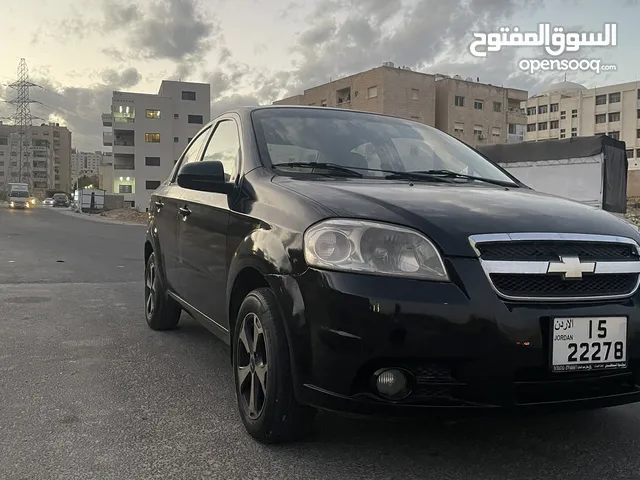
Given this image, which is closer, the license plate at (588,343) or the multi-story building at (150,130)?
the license plate at (588,343)

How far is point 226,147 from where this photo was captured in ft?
12.5

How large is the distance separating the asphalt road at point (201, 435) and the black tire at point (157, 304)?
0.44m

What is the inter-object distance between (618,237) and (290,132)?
184 cm

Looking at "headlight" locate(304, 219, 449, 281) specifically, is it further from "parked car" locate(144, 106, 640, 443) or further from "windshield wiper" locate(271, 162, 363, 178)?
"windshield wiper" locate(271, 162, 363, 178)

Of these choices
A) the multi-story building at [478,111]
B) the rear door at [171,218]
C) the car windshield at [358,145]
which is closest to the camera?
the car windshield at [358,145]

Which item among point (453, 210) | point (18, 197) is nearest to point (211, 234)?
point (453, 210)

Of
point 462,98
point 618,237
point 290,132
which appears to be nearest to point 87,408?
point 290,132

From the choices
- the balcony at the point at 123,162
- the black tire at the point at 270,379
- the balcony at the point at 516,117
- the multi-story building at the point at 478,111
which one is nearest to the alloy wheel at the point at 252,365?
the black tire at the point at 270,379

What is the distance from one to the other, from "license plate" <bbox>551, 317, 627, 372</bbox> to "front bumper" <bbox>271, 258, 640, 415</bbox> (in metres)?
0.03

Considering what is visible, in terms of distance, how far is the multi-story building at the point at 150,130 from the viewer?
67.0m

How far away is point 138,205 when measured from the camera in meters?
64.8

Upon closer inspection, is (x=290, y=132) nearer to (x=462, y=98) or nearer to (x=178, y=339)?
(x=178, y=339)

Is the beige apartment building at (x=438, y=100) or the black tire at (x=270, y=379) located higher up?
the beige apartment building at (x=438, y=100)

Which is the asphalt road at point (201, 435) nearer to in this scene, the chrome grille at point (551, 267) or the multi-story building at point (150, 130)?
the chrome grille at point (551, 267)
